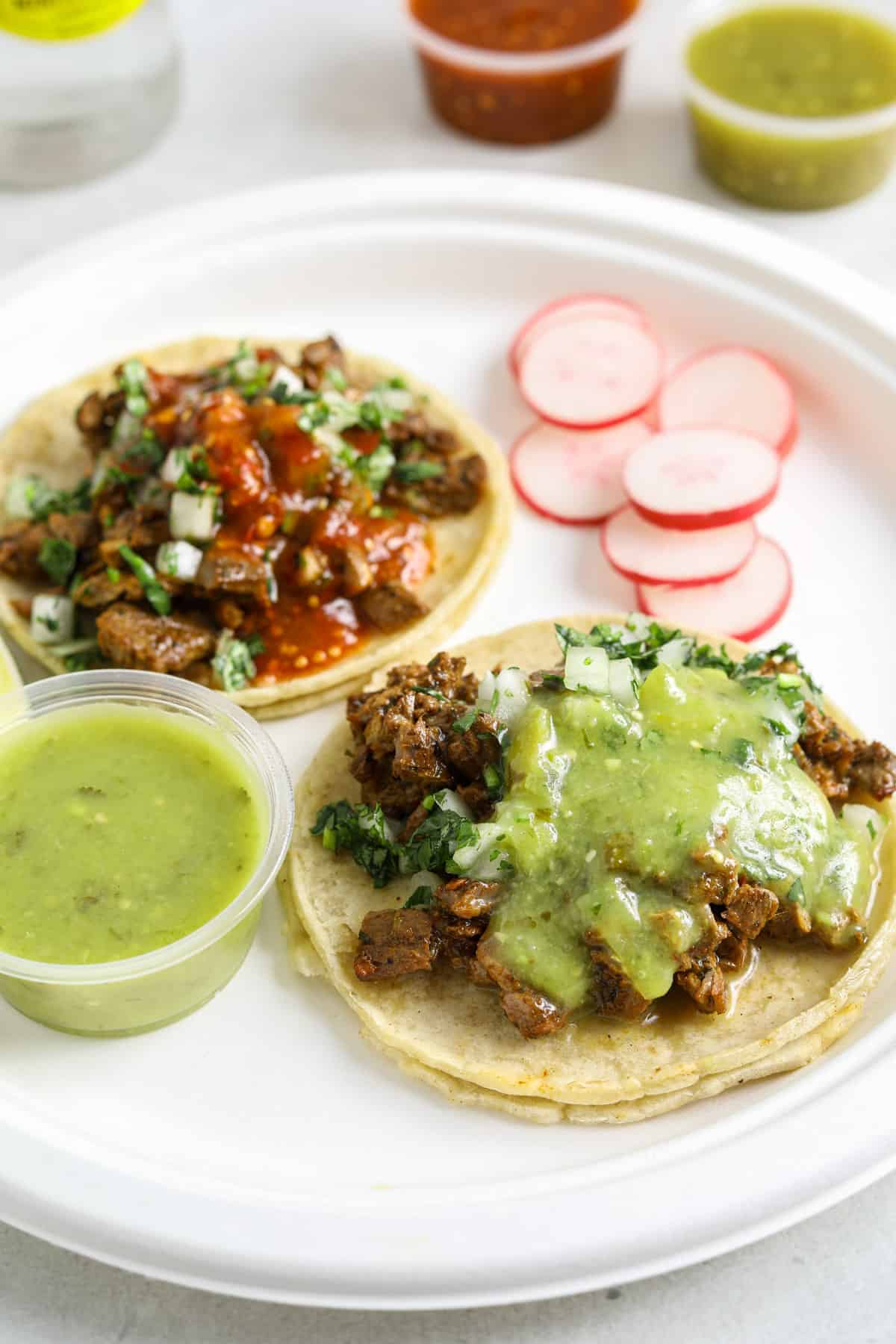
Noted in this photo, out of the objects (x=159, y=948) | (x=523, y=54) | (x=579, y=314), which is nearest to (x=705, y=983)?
(x=159, y=948)

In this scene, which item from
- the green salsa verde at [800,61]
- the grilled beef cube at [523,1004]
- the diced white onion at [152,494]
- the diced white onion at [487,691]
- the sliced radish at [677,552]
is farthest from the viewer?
the green salsa verde at [800,61]

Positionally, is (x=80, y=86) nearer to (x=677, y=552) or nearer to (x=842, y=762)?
(x=677, y=552)

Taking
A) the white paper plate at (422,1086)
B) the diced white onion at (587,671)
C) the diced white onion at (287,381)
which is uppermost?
the diced white onion at (287,381)

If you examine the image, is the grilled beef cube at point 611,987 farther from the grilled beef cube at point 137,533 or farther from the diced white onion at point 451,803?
the grilled beef cube at point 137,533

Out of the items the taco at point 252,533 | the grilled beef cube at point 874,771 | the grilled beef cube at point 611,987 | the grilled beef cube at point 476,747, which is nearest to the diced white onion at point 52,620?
the taco at point 252,533

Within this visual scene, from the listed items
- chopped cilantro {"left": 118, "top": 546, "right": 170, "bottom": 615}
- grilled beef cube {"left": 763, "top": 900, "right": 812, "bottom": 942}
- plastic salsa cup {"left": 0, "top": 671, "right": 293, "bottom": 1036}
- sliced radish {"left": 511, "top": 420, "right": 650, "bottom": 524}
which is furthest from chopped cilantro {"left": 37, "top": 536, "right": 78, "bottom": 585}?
grilled beef cube {"left": 763, "top": 900, "right": 812, "bottom": 942}

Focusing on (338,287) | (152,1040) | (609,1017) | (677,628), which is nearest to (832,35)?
(338,287)

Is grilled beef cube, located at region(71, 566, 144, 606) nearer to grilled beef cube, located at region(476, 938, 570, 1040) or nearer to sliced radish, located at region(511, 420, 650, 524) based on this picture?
sliced radish, located at region(511, 420, 650, 524)
